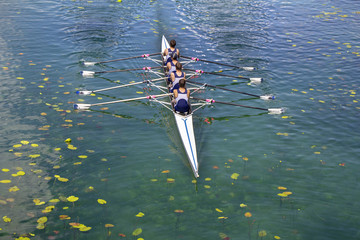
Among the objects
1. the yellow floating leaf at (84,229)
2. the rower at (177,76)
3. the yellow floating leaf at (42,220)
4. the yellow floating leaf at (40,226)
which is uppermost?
the rower at (177,76)

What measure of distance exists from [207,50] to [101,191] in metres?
13.5

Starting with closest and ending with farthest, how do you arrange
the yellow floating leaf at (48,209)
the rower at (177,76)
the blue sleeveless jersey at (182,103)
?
the yellow floating leaf at (48,209)
the blue sleeveless jersey at (182,103)
the rower at (177,76)

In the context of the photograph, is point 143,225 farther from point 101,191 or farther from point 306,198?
point 306,198

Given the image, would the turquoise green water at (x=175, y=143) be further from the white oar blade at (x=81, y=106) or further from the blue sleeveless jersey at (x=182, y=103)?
the blue sleeveless jersey at (x=182, y=103)

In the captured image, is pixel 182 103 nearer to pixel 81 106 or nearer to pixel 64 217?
pixel 81 106

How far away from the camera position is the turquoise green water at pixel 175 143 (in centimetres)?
977

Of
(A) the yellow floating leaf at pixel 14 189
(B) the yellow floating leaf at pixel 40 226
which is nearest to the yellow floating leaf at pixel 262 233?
(B) the yellow floating leaf at pixel 40 226

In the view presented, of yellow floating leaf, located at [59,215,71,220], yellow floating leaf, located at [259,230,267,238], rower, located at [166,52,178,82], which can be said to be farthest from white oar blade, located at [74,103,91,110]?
yellow floating leaf, located at [259,230,267,238]

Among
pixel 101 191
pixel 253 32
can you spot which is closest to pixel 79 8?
pixel 253 32

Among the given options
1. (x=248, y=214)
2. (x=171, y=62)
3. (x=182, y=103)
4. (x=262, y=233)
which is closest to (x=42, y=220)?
(x=248, y=214)

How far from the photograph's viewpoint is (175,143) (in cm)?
1331

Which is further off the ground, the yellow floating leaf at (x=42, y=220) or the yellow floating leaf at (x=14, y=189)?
the yellow floating leaf at (x=14, y=189)

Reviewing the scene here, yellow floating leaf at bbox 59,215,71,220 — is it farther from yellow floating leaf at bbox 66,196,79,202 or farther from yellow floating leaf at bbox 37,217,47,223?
yellow floating leaf at bbox 66,196,79,202

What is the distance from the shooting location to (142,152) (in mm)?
12648
